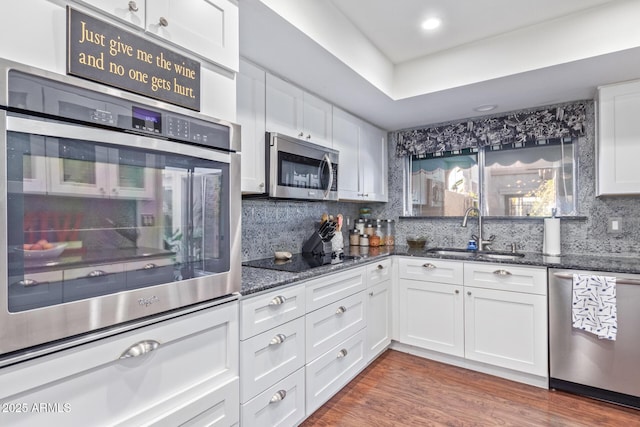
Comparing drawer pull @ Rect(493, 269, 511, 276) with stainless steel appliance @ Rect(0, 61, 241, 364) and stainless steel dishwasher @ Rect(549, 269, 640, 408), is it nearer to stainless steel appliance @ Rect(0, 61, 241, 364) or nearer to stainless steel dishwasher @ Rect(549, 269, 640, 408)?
stainless steel dishwasher @ Rect(549, 269, 640, 408)

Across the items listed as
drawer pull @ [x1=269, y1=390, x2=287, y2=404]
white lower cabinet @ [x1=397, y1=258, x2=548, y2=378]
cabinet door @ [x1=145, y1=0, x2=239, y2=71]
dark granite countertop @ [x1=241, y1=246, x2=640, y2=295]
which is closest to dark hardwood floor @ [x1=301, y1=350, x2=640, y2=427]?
white lower cabinet @ [x1=397, y1=258, x2=548, y2=378]

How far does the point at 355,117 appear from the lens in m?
3.11

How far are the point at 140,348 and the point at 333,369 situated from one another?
141cm

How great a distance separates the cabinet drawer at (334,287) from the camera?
77.1 inches

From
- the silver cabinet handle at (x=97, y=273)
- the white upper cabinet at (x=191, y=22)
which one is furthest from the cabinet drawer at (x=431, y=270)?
the silver cabinet handle at (x=97, y=273)

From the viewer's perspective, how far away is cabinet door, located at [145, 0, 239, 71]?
1.17 metres

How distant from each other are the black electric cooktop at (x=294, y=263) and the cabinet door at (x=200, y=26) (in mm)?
1163

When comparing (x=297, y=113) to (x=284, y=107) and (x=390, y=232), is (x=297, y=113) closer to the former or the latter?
(x=284, y=107)

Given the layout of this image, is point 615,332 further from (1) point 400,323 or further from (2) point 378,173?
(2) point 378,173

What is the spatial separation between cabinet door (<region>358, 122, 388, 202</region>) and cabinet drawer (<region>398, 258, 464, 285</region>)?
77 cm

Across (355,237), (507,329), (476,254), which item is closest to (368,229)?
(355,237)

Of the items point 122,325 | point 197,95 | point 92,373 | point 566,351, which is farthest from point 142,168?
point 566,351

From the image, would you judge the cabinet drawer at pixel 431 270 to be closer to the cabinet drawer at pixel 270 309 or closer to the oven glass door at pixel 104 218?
the cabinet drawer at pixel 270 309

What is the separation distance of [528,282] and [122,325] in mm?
2562
